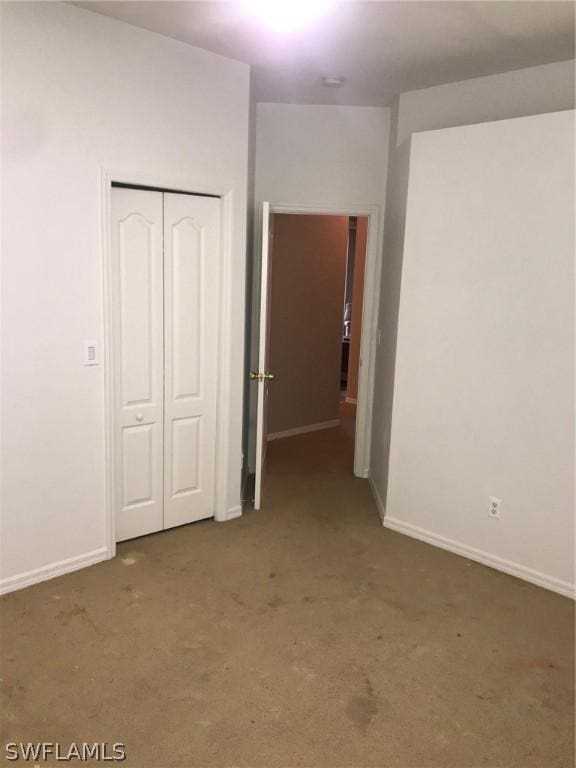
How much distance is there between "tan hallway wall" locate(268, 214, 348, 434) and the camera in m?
5.40

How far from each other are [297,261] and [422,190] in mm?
2243

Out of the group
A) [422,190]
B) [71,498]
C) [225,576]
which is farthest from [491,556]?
[71,498]

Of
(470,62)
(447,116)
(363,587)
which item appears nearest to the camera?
(363,587)

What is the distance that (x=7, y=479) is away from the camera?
9.16 feet

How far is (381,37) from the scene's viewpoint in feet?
9.53

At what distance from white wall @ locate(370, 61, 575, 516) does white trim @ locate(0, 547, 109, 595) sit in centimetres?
186

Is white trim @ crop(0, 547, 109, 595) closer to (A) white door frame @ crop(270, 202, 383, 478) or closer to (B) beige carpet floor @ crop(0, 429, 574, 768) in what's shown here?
(B) beige carpet floor @ crop(0, 429, 574, 768)

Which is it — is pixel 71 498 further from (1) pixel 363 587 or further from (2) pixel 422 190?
(2) pixel 422 190

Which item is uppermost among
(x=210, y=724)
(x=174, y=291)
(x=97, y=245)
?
(x=97, y=245)

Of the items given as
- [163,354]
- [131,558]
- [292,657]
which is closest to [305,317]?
[163,354]

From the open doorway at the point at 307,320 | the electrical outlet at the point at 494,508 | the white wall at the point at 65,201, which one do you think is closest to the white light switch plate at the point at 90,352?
the white wall at the point at 65,201

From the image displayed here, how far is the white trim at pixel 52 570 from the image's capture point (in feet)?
9.41

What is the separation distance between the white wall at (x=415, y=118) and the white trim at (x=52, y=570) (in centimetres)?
186

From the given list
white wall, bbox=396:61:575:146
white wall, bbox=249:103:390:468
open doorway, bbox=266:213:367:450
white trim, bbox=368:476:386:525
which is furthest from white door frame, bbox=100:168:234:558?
open doorway, bbox=266:213:367:450
